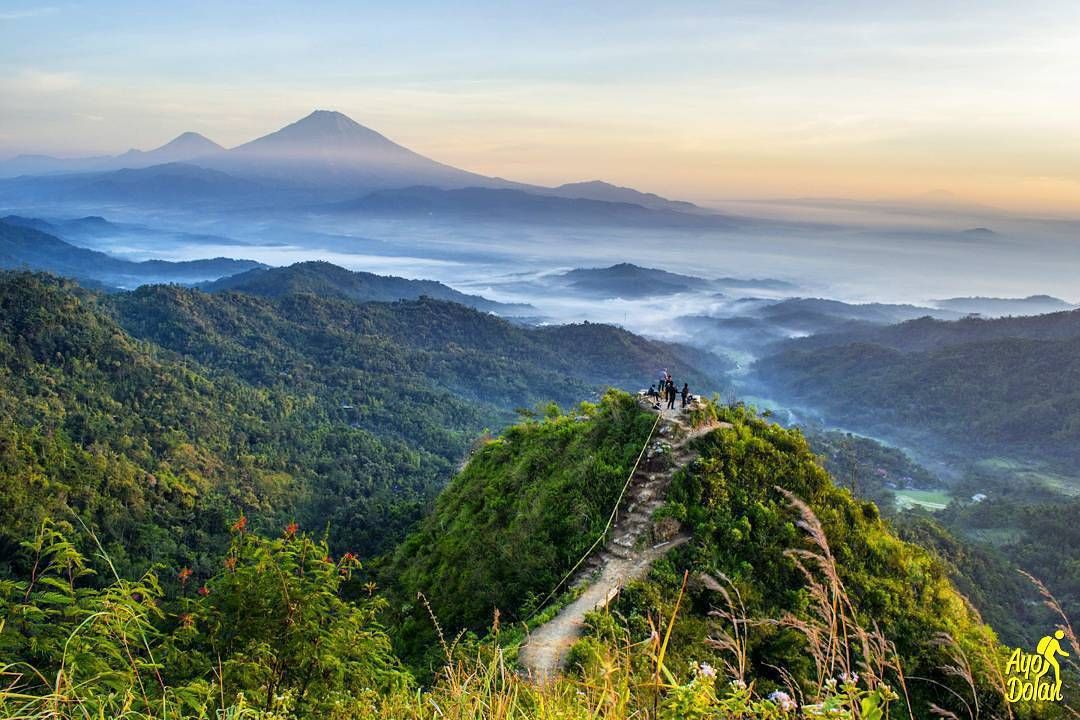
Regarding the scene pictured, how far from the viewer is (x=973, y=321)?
128875mm

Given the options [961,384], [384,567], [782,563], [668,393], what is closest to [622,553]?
[782,563]

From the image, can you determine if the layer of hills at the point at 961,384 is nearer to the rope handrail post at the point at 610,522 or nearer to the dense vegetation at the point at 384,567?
the dense vegetation at the point at 384,567

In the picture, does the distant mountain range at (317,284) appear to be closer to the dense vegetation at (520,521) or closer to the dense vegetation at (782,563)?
the dense vegetation at (520,521)

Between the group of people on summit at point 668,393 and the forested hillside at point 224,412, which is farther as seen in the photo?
the forested hillside at point 224,412

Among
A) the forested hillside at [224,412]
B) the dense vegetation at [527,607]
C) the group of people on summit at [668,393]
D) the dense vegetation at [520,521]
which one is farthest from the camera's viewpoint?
the forested hillside at [224,412]

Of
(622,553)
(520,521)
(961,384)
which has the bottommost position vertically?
(961,384)

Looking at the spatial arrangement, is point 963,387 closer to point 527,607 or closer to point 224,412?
point 224,412

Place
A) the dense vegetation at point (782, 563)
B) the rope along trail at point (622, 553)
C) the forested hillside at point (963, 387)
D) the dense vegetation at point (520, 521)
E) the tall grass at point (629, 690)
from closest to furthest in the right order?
the tall grass at point (629, 690)
the rope along trail at point (622, 553)
the dense vegetation at point (782, 563)
the dense vegetation at point (520, 521)
the forested hillside at point (963, 387)

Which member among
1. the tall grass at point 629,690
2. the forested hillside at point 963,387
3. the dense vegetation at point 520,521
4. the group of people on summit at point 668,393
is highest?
the tall grass at point 629,690

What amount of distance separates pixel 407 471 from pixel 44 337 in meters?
29.6

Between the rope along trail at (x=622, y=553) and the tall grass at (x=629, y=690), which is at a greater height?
the tall grass at (x=629, y=690)

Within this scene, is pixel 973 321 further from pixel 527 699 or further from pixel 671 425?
pixel 527 699

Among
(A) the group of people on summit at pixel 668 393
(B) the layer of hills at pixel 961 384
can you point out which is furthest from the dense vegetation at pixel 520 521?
(B) the layer of hills at pixel 961 384

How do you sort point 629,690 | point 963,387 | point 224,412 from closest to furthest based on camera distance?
point 629,690
point 224,412
point 963,387
